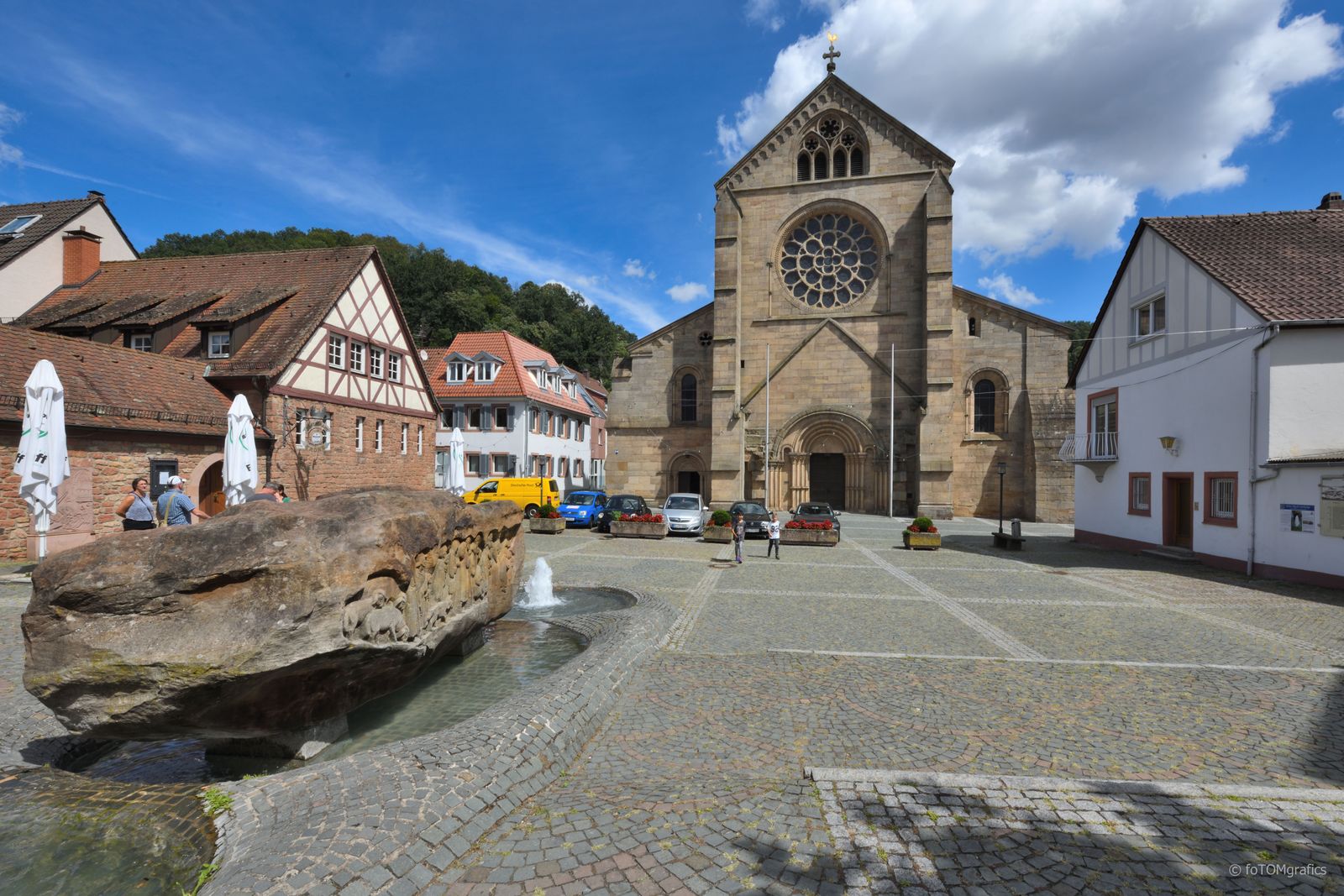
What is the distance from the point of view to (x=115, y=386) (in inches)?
636

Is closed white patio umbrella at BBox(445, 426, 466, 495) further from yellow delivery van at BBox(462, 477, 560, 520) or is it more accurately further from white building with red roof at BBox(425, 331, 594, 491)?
white building with red roof at BBox(425, 331, 594, 491)

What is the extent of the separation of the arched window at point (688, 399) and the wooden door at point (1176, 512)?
2122 centimetres

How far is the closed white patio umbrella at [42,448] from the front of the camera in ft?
35.5

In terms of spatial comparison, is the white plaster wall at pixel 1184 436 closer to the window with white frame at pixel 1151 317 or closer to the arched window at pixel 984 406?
the window with white frame at pixel 1151 317

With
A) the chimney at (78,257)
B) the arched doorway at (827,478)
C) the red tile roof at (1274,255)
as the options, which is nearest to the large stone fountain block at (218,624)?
the red tile roof at (1274,255)

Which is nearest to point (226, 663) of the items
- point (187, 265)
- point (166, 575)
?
point (166, 575)

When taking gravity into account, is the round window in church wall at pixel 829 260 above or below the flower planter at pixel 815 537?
above

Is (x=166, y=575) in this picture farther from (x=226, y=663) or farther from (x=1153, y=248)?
(x=1153, y=248)

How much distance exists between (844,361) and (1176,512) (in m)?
16.6

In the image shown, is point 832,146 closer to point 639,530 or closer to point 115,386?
point 639,530

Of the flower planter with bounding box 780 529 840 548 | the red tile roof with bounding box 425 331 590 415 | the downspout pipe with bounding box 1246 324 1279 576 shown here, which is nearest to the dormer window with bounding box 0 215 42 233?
the red tile roof with bounding box 425 331 590 415

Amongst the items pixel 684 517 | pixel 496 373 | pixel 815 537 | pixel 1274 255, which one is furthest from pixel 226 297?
pixel 1274 255

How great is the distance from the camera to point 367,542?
4738 millimetres

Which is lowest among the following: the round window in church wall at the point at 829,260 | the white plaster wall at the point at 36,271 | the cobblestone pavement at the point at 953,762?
the cobblestone pavement at the point at 953,762
